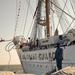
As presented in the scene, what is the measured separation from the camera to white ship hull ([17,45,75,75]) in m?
23.4

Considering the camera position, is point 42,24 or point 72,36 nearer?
point 72,36

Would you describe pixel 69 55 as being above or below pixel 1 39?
below

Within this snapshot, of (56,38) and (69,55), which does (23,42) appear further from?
(69,55)

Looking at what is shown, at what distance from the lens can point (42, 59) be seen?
31047 mm

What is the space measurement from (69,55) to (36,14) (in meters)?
21.3

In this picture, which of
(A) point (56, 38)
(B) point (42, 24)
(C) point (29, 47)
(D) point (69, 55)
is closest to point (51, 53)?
(A) point (56, 38)

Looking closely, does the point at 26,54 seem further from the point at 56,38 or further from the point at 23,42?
the point at 56,38

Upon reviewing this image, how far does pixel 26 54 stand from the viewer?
3881cm

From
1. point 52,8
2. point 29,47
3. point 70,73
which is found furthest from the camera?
point 52,8

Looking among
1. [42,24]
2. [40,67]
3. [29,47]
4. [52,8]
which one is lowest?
[40,67]

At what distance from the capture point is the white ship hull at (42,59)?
23.4m

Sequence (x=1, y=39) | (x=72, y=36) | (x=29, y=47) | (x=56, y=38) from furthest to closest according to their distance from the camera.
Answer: (x=1, y=39), (x=29, y=47), (x=56, y=38), (x=72, y=36)


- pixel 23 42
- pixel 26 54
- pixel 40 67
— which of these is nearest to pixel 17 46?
pixel 23 42

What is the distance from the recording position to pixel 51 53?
27.7m
